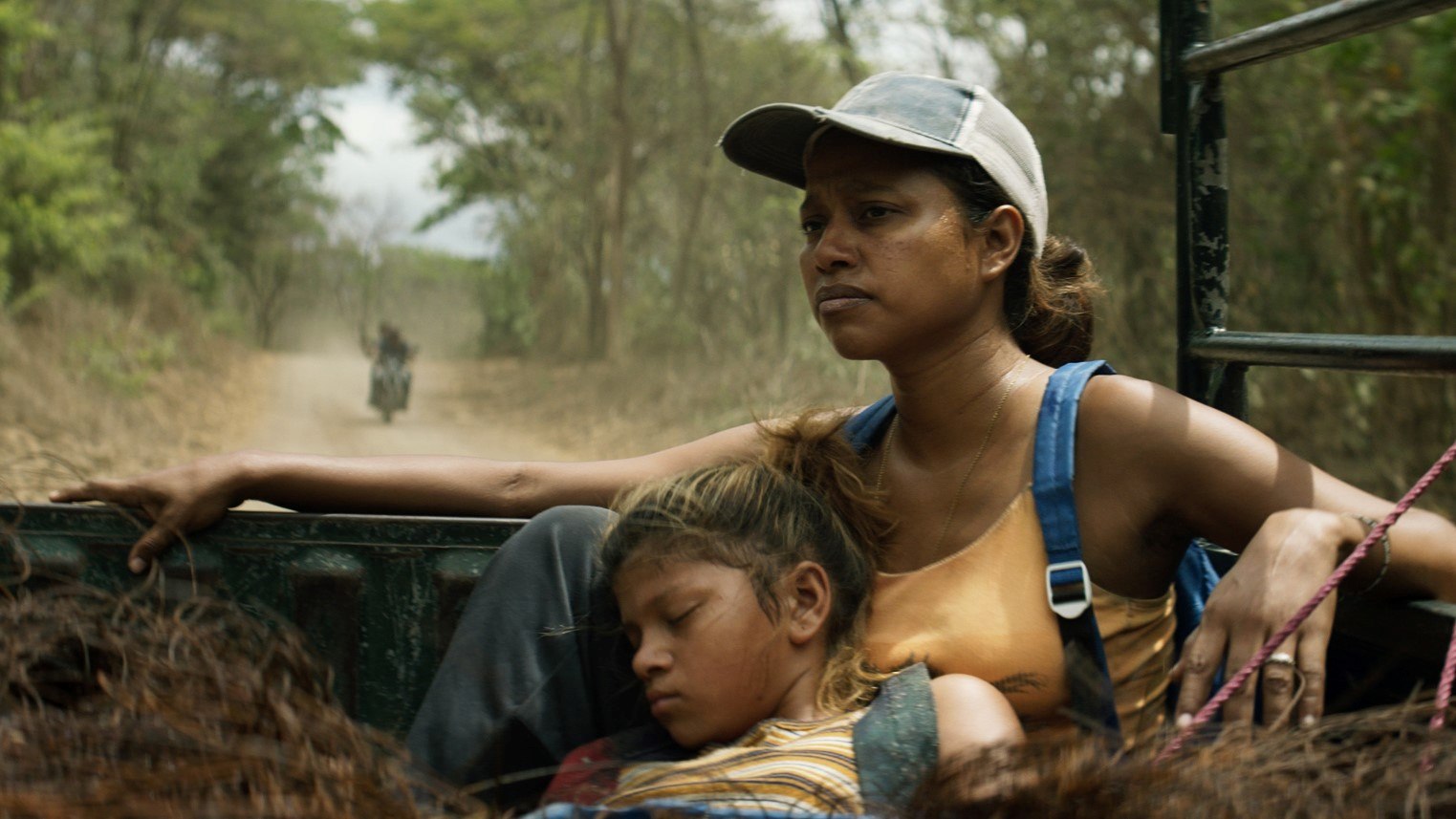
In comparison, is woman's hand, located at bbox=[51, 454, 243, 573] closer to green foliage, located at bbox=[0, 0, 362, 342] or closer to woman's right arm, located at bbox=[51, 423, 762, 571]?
woman's right arm, located at bbox=[51, 423, 762, 571]

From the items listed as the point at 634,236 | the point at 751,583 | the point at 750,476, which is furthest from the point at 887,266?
the point at 634,236

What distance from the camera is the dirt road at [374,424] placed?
13.6 meters

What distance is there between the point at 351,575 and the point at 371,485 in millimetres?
236

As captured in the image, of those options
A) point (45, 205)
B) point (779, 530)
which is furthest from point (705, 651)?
point (45, 205)

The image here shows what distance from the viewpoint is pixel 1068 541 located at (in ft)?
6.03

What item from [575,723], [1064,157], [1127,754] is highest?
[1064,157]

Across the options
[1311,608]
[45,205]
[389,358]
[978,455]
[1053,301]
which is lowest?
[1311,608]

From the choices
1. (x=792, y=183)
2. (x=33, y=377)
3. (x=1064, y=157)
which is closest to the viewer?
(x=792, y=183)

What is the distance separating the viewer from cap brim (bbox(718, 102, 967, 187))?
193 centimetres

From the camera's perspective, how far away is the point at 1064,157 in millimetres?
8430

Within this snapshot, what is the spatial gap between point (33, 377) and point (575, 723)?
10237mm

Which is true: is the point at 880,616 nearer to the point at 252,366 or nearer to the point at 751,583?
the point at 751,583

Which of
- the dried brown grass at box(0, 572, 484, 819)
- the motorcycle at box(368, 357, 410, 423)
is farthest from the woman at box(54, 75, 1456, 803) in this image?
the motorcycle at box(368, 357, 410, 423)

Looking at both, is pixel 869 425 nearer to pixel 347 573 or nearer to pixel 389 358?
pixel 347 573
